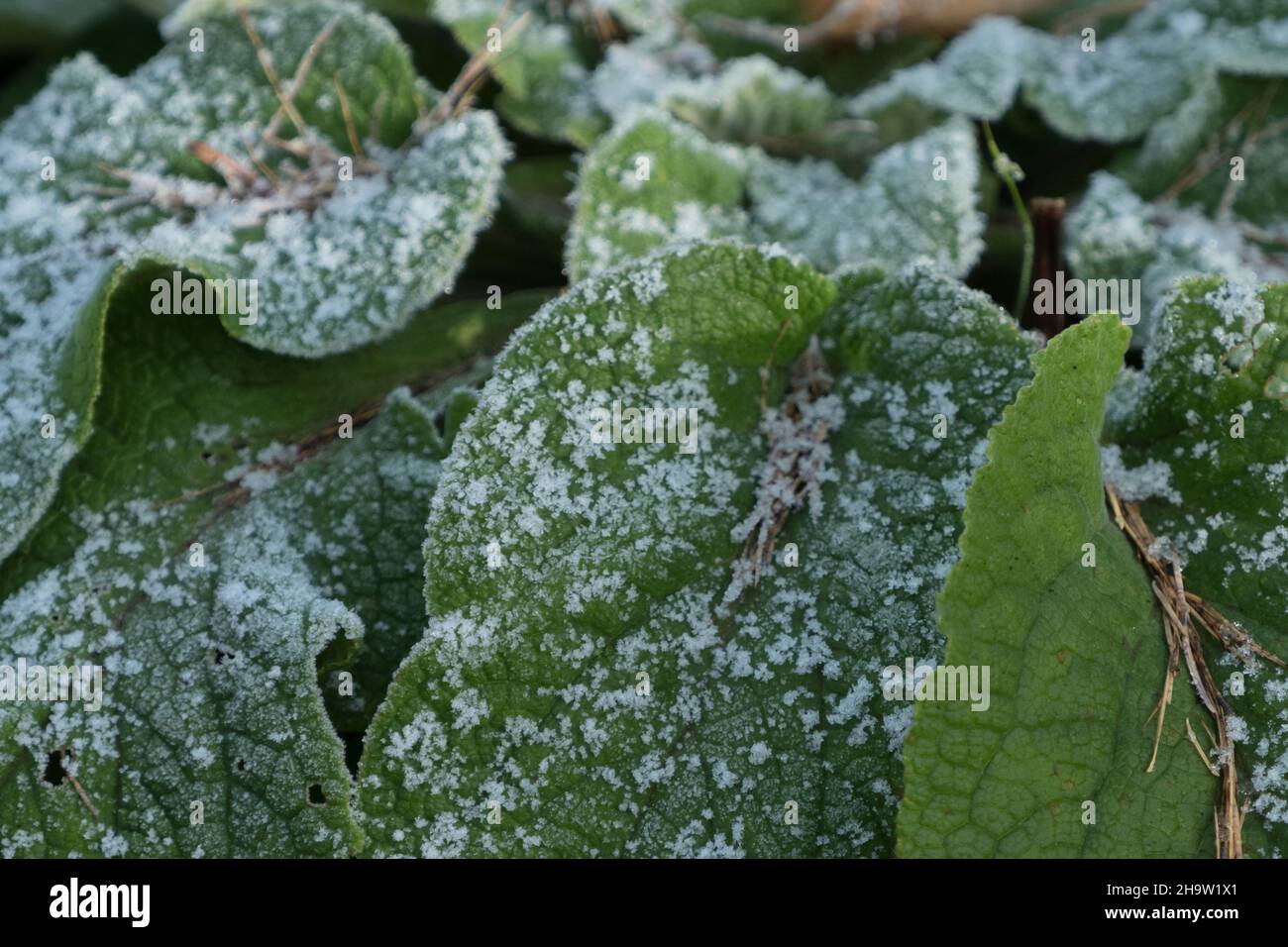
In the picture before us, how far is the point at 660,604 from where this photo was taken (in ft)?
4.32

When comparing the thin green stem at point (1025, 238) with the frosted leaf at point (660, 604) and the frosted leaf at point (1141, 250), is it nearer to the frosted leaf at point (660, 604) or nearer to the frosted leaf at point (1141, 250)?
the frosted leaf at point (1141, 250)

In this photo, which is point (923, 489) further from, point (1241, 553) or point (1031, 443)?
point (1241, 553)

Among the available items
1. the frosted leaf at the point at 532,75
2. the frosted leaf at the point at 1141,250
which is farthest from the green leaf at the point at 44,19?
the frosted leaf at the point at 1141,250

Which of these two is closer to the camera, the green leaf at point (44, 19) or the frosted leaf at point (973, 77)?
the frosted leaf at point (973, 77)

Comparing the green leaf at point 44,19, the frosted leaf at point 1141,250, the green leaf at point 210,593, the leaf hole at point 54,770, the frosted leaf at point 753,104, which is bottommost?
the leaf hole at point 54,770

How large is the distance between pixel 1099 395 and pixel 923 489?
0.22m

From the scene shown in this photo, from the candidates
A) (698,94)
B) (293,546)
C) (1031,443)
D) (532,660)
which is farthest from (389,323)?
(1031,443)

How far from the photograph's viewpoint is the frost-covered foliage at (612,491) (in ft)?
3.97

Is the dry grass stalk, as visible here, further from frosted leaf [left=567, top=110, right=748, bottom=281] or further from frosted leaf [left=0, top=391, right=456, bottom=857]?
frosted leaf [left=0, top=391, right=456, bottom=857]

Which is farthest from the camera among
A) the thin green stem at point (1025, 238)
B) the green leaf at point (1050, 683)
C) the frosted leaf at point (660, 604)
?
the thin green stem at point (1025, 238)

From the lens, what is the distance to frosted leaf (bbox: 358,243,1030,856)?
49.4 inches

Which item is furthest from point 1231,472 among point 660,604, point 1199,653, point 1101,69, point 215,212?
point 215,212

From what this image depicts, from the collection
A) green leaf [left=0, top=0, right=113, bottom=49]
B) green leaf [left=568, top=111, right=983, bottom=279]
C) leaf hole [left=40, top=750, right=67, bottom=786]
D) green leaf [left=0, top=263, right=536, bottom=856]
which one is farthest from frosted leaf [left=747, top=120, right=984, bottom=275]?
green leaf [left=0, top=0, right=113, bottom=49]

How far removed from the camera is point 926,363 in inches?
54.7
